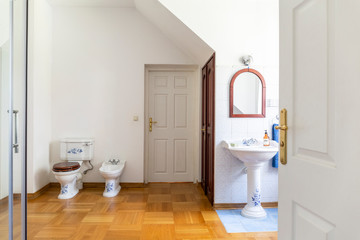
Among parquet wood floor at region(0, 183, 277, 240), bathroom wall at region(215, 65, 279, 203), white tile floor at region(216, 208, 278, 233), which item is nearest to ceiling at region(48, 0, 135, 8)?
bathroom wall at region(215, 65, 279, 203)

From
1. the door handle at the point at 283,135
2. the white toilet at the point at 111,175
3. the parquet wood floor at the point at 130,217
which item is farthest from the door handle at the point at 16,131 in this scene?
the white toilet at the point at 111,175

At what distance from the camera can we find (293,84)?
91 cm

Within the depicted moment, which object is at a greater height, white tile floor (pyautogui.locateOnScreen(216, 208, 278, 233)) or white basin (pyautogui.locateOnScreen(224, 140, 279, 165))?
white basin (pyautogui.locateOnScreen(224, 140, 279, 165))

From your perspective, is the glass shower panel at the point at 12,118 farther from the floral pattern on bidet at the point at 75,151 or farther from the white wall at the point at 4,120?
the floral pattern on bidet at the point at 75,151

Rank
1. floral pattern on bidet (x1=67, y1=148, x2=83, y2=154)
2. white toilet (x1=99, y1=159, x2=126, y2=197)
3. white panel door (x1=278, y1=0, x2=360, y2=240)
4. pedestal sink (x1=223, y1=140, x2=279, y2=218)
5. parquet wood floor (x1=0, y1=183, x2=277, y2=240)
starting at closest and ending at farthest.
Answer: white panel door (x1=278, y1=0, x2=360, y2=240) < parquet wood floor (x1=0, y1=183, x2=277, y2=240) < pedestal sink (x1=223, y1=140, x2=279, y2=218) < white toilet (x1=99, y1=159, x2=126, y2=197) < floral pattern on bidet (x1=67, y1=148, x2=83, y2=154)

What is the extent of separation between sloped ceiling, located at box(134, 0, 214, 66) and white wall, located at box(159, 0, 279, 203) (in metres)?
0.13

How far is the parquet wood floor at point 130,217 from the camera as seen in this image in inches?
84.1

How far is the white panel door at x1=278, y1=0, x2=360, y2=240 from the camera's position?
624mm

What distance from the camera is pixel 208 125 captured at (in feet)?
10.2

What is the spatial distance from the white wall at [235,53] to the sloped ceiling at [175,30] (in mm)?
129

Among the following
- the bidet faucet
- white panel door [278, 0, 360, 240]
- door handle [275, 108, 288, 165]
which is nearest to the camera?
white panel door [278, 0, 360, 240]

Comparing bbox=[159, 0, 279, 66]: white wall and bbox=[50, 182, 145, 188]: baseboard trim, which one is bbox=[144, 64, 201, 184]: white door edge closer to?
bbox=[50, 182, 145, 188]: baseboard trim

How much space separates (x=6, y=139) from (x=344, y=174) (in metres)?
1.31

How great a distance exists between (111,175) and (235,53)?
234cm
